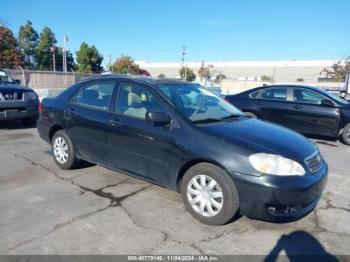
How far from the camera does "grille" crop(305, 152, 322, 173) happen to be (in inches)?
135

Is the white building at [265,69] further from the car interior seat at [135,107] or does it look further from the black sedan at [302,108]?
the car interior seat at [135,107]

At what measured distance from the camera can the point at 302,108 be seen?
8406 mm

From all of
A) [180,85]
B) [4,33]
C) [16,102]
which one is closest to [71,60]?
[4,33]

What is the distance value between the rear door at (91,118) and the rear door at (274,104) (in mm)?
5518

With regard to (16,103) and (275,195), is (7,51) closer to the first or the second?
(16,103)

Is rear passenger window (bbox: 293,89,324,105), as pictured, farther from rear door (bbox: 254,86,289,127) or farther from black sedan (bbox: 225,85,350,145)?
rear door (bbox: 254,86,289,127)

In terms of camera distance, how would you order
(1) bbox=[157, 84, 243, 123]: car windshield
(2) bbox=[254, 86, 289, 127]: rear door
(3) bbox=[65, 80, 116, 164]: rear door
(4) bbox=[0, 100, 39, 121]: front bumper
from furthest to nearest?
(2) bbox=[254, 86, 289, 127]: rear door < (4) bbox=[0, 100, 39, 121]: front bumper < (3) bbox=[65, 80, 116, 164]: rear door < (1) bbox=[157, 84, 243, 123]: car windshield

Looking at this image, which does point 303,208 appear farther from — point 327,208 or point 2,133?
point 2,133

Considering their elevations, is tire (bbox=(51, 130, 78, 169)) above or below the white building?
below

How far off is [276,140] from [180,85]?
5.48 feet

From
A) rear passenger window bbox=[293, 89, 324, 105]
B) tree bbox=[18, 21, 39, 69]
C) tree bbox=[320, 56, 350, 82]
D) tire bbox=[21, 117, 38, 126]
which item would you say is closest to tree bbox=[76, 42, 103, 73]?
tree bbox=[18, 21, 39, 69]

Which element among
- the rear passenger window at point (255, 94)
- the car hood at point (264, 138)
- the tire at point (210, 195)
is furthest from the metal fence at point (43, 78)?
the tire at point (210, 195)

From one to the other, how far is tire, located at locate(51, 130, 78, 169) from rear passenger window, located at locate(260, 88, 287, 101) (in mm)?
5946

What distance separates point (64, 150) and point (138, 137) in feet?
5.96
